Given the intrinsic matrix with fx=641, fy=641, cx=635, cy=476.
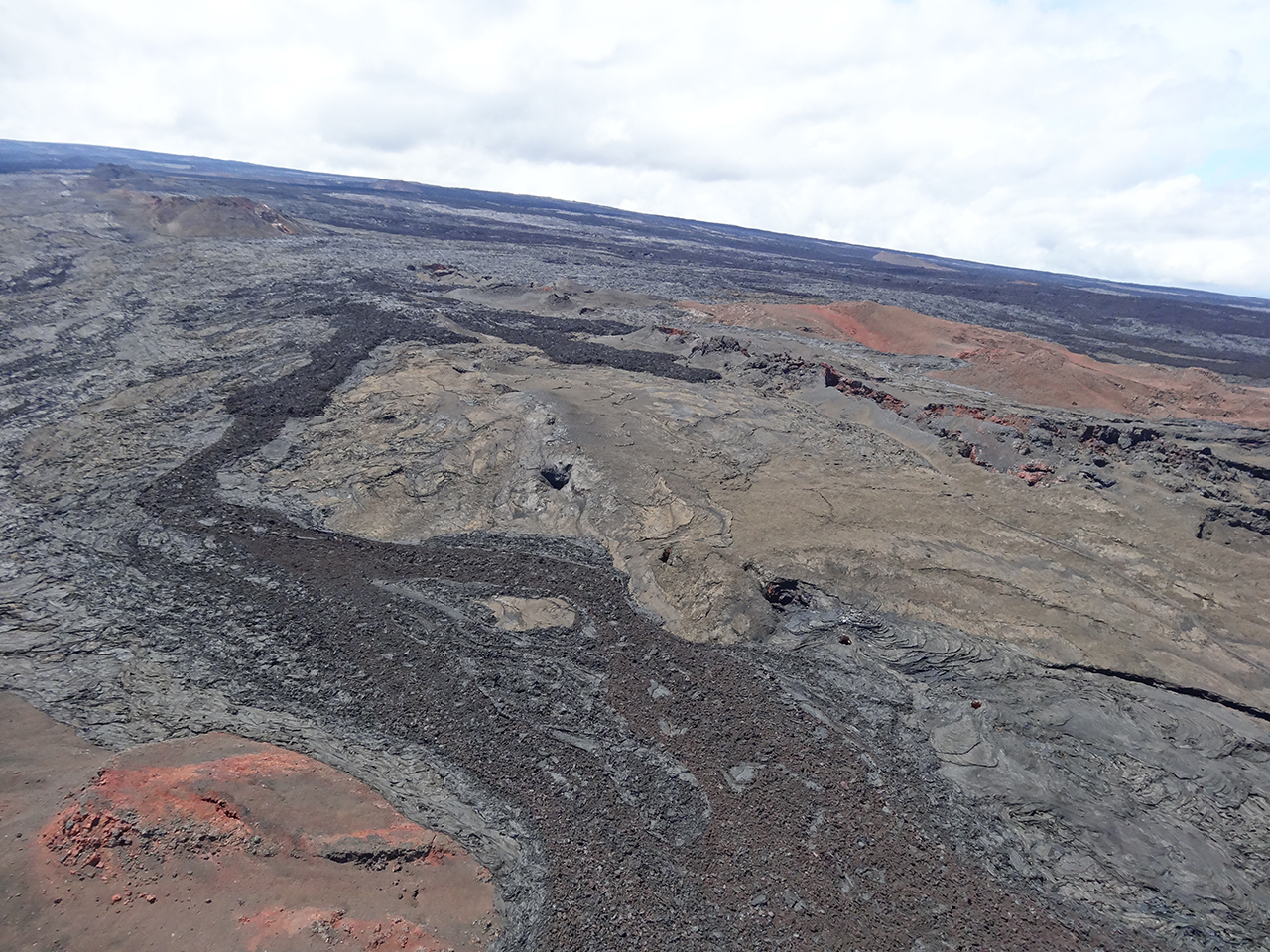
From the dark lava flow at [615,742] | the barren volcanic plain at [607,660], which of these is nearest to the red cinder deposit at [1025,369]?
the barren volcanic plain at [607,660]

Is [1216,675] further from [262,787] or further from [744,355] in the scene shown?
[744,355]

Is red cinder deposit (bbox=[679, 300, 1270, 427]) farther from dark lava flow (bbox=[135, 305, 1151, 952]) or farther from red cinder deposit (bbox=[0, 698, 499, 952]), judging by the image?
red cinder deposit (bbox=[0, 698, 499, 952])

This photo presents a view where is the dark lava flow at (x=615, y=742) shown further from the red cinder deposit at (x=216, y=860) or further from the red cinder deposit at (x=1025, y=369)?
the red cinder deposit at (x=1025, y=369)

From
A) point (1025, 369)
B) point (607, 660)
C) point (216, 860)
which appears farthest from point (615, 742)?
point (1025, 369)

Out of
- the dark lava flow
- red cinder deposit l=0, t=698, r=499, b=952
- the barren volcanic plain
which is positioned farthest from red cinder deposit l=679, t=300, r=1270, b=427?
red cinder deposit l=0, t=698, r=499, b=952

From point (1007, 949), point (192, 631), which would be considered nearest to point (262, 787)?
point (192, 631)

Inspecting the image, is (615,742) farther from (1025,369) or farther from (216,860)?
(1025,369)
